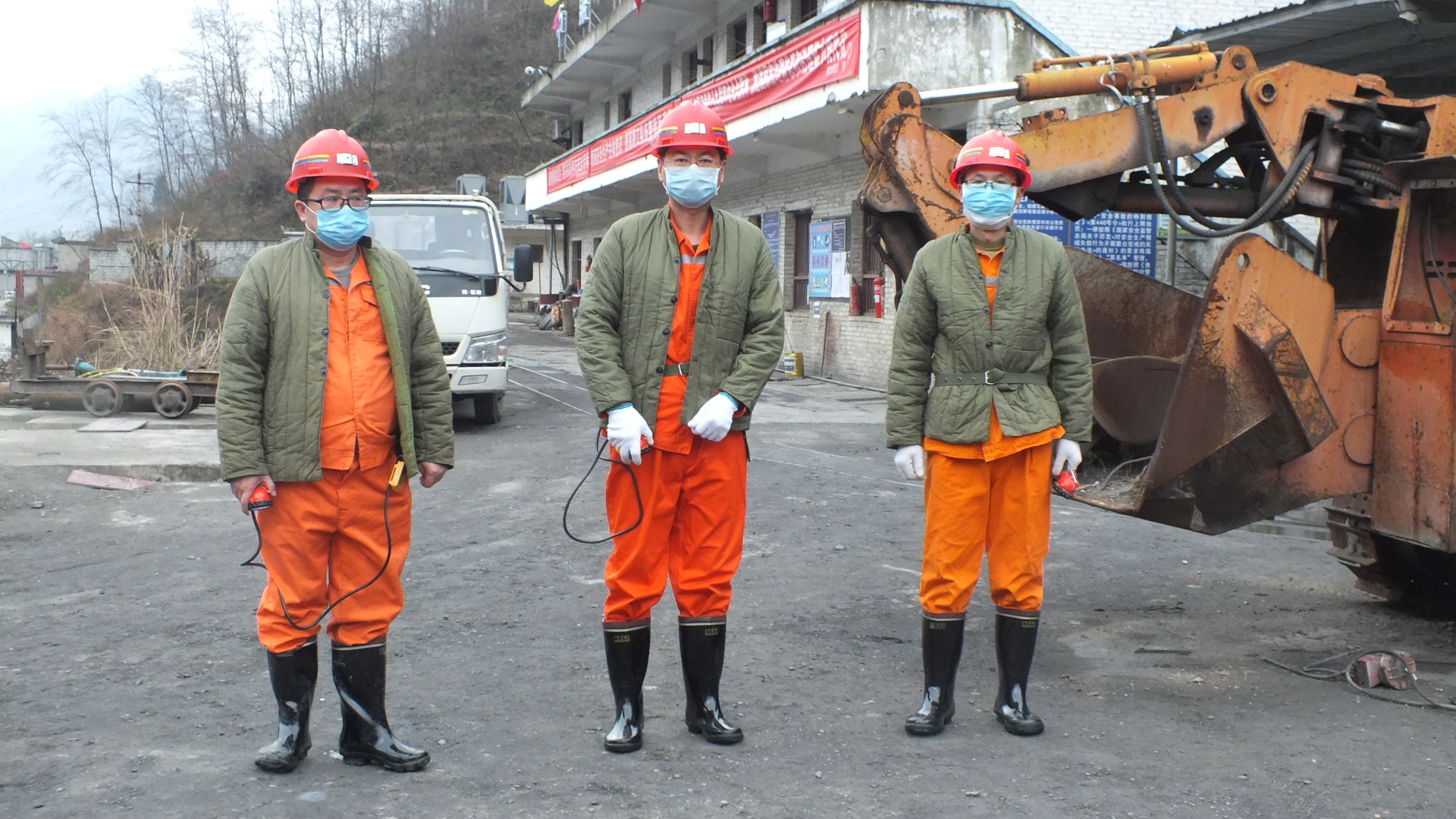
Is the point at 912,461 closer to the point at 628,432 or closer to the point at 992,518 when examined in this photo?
the point at 992,518

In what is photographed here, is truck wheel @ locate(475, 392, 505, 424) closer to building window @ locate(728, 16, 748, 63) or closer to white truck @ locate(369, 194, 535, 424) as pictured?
white truck @ locate(369, 194, 535, 424)

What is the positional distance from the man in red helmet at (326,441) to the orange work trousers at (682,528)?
2.23 feet

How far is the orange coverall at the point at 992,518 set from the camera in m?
4.11

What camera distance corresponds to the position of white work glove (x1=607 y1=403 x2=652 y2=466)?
3.80 meters

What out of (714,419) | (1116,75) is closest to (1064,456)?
(714,419)

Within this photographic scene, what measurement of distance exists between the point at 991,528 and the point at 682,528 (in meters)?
1.06

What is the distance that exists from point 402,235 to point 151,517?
4.67 meters

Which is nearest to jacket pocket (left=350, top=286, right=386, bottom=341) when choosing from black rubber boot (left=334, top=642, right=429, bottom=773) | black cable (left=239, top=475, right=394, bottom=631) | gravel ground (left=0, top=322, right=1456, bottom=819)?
black cable (left=239, top=475, right=394, bottom=631)

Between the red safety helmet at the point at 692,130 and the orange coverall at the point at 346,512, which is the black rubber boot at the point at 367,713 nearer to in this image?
the orange coverall at the point at 346,512

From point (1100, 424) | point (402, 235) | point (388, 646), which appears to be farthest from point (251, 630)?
point (402, 235)

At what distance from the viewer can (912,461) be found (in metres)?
4.18

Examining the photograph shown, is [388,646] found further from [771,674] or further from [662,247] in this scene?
[662,247]

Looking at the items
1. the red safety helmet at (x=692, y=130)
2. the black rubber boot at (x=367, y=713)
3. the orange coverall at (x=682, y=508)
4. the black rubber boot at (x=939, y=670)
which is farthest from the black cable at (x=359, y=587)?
the black rubber boot at (x=939, y=670)

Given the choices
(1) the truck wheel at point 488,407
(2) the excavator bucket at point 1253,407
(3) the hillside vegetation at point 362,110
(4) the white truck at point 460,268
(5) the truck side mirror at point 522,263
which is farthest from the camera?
(3) the hillside vegetation at point 362,110
